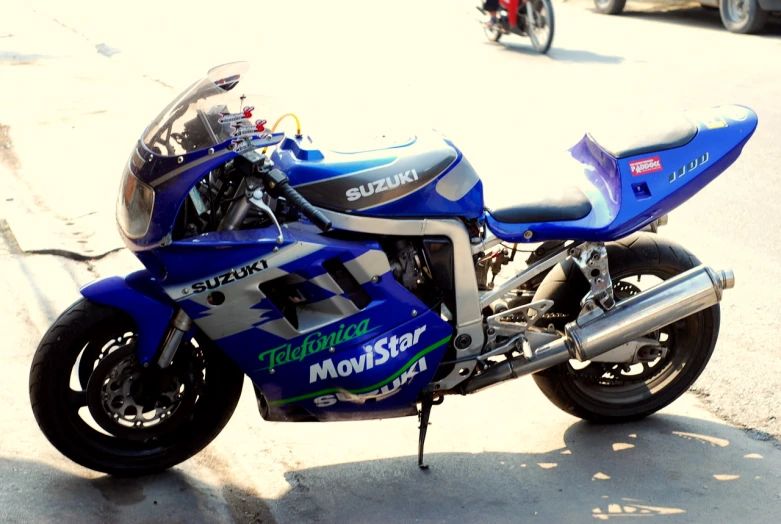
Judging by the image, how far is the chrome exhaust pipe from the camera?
358cm

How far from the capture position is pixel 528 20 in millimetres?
11273

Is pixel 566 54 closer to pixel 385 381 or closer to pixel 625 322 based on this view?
pixel 625 322

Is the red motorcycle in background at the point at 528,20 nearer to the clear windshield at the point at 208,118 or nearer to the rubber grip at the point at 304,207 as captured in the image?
the clear windshield at the point at 208,118

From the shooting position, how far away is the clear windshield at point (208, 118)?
3.08 meters

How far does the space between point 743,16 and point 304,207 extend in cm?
990

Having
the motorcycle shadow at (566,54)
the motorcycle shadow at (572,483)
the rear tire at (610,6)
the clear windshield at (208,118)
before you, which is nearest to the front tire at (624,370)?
the motorcycle shadow at (572,483)

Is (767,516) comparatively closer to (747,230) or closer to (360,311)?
(360,311)

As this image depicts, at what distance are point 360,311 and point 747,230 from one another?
138 inches

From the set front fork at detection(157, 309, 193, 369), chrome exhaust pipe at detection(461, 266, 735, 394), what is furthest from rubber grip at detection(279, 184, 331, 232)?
chrome exhaust pipe at detection(461, 266, 735, 394)

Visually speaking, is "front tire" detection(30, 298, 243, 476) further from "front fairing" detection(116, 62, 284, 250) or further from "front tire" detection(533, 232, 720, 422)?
"front tire" detection(533, 232, 720, 422)

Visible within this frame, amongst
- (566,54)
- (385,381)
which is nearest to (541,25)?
(566,54)

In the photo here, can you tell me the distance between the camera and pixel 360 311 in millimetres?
3324

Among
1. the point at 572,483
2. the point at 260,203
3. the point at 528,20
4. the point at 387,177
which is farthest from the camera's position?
the point at 528,20

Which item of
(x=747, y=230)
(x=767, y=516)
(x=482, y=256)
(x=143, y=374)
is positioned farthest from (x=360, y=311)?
(x=747, y=230)
